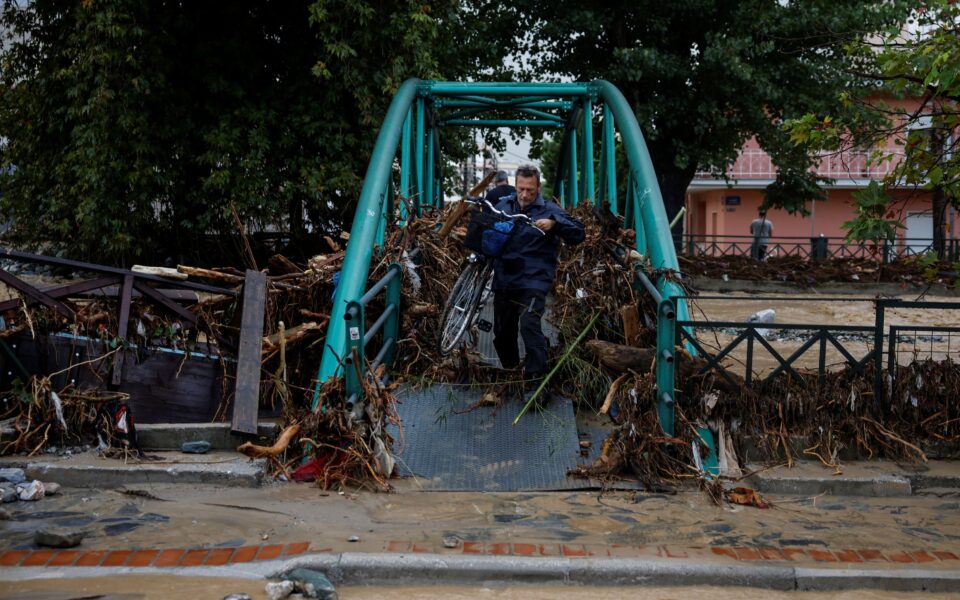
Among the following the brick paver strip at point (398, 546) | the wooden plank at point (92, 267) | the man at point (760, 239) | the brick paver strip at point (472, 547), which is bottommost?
the brick paver strip at point (472, 547)

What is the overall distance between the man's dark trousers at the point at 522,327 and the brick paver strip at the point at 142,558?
3.25 meters

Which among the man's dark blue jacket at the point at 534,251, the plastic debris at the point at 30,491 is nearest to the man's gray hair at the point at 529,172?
the man's dark blue jacket at the point at 534,251

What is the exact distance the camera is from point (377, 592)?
→ 15.4 ft

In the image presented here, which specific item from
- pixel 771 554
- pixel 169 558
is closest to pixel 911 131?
Result: pixel 771 554

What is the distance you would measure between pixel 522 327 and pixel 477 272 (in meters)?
0.84

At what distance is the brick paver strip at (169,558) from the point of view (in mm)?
4809

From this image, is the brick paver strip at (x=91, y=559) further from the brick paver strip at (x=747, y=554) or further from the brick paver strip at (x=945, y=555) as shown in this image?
the brick paver strip at (x=945, y=555)

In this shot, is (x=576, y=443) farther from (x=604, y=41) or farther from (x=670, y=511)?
(x=604, y=41)

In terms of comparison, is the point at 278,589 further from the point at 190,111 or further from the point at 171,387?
the point at 190,111

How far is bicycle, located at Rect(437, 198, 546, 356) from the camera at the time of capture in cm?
770

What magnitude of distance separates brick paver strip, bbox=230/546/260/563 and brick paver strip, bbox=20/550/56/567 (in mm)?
881

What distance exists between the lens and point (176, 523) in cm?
545

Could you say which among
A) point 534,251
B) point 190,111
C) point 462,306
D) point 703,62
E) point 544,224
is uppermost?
point 703,62

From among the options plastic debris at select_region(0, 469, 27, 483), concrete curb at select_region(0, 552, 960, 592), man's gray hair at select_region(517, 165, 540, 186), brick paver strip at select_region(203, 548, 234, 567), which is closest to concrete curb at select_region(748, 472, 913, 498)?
concrete curb at select_region(0, 552, 960, 592)
